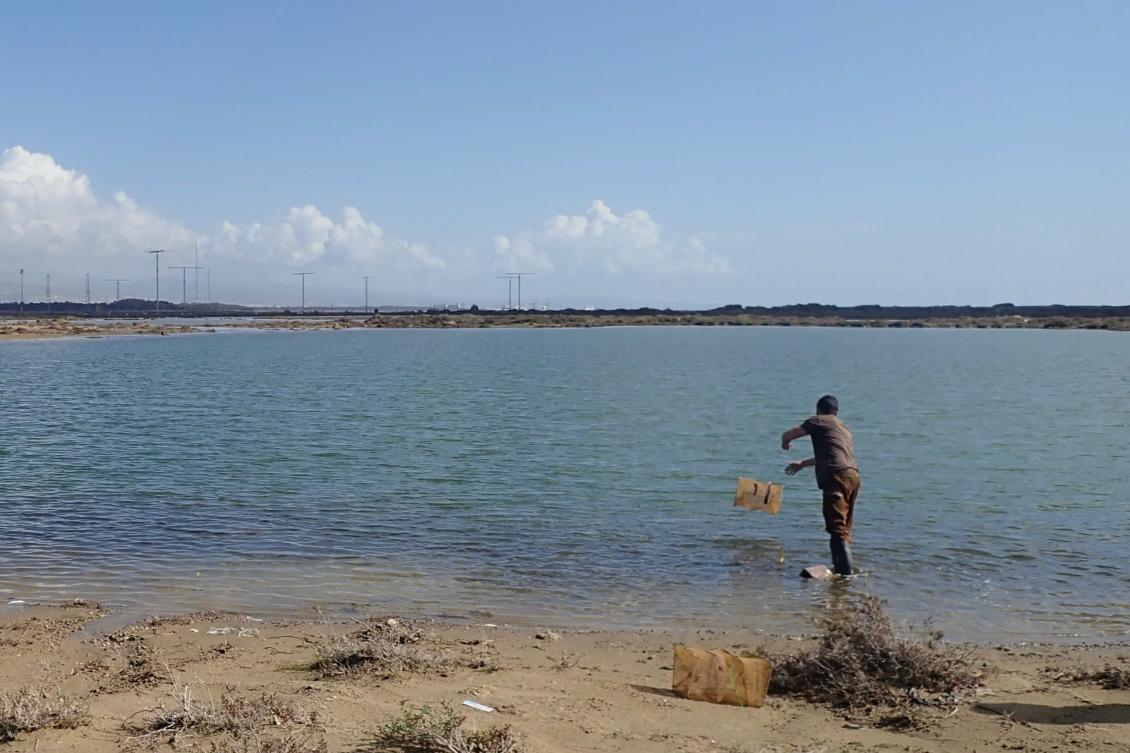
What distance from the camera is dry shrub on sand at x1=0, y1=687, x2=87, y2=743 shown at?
21.4 ft

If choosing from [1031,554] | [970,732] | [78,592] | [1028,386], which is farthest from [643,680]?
[1028,386]

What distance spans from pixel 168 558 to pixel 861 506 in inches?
416

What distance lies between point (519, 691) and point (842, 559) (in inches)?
231

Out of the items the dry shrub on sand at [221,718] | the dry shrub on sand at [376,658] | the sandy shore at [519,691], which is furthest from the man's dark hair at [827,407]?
the dry shrub on sand at [221,718]

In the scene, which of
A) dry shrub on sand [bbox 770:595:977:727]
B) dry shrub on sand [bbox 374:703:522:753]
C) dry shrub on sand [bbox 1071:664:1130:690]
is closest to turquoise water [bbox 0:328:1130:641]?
dry shrub on sand [bbox 1071:664:1130:690]

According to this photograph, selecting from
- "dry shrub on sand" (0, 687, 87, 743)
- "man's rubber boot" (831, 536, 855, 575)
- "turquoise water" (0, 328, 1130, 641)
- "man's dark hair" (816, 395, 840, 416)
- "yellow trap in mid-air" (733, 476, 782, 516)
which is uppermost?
"man's dark hair" (816, 395, 840, 416)

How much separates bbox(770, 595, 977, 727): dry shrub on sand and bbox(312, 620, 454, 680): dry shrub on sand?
2.66 metres

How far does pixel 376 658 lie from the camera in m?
8.09

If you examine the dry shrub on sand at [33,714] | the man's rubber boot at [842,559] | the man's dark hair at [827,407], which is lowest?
the man's rubber boot at [842,559]

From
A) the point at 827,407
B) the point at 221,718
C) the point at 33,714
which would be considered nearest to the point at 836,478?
the point at 827,407

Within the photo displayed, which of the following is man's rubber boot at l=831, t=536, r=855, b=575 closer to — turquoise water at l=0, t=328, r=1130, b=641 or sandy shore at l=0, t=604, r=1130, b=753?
turquoise water at l=0, t=328, r=1130, b=641

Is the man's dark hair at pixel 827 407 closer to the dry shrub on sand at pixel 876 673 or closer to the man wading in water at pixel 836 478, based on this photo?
the man wading in water at pixel 836 478

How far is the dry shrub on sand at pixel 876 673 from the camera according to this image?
24.3ft

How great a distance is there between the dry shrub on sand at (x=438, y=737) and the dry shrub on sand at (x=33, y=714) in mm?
2020
